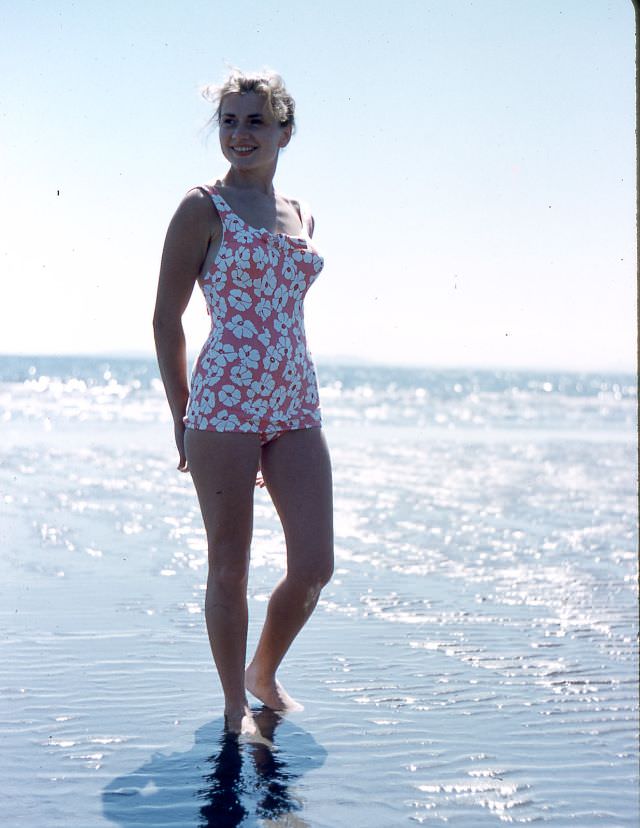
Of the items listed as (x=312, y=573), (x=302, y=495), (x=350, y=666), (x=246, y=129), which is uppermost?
(x=246, y=129)

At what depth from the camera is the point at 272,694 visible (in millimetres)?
3381

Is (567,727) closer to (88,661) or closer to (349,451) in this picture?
(88,661)

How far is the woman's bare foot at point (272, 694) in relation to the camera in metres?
3.37

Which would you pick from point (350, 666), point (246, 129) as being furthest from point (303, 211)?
point (350, 666)

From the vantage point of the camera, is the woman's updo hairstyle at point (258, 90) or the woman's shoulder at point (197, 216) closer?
the woman's shoulder at point (197, 216)

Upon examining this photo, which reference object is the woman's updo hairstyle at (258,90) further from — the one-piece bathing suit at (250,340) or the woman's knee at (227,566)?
the woman's knee at (227,566)

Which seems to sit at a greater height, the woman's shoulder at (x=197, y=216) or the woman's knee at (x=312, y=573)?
the woman's shoulder at (x=197, y=216)

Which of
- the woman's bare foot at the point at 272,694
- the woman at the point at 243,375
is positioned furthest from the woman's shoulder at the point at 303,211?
the woman's bare foot at the point at 272,694

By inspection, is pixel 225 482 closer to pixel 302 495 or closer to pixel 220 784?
pixel 302 495

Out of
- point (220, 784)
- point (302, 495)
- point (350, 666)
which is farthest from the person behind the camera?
point (350, 666)

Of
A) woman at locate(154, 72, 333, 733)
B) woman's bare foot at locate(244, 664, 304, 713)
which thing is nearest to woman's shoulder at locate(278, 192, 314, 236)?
woman at locate(154, 72, 333, 733)

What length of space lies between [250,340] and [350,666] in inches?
49.9

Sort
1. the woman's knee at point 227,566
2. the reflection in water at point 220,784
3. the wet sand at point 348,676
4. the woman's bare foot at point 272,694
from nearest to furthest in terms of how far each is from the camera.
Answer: the reflection in water at point 220,784
the wet sand at point 348,676
the woman's knee at point 227,566
the woman's bare foot at point 272,694

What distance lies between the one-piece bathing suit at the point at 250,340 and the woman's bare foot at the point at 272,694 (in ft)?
2.42
